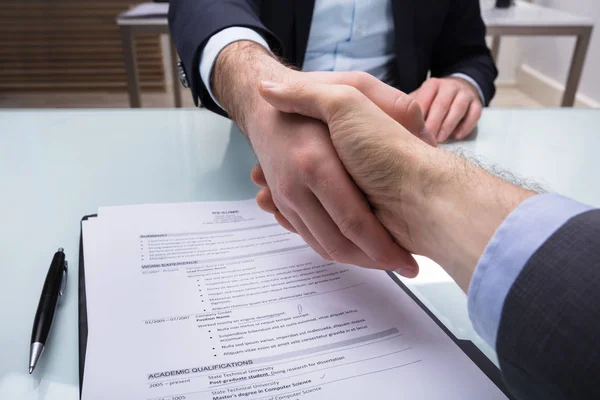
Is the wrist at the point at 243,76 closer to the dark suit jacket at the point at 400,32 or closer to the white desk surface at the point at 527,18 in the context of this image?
the dark suit jacket at the point at 400,32

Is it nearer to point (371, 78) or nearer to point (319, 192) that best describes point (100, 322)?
point (319, 192)

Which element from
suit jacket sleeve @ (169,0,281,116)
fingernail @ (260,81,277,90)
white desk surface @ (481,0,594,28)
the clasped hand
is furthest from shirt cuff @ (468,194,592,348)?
white desk surface @ (481,0,594,28)

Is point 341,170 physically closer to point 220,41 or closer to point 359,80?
point 359,80

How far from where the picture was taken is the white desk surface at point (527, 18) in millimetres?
1934

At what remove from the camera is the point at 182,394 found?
0.35m

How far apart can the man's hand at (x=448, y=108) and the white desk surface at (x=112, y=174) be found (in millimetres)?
34

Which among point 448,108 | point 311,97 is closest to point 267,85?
point 311,97

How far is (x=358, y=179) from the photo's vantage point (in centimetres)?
47

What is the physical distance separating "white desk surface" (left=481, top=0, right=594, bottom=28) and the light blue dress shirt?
111 cm

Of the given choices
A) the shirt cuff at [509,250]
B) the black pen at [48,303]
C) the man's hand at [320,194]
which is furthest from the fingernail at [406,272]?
the black pen at [48,303]

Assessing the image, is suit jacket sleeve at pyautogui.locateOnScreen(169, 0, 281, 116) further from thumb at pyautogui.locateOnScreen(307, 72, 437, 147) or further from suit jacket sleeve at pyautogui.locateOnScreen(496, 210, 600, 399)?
suit jacket sleeve at pyautogui.locateOnScreen(496, 210, 600, 399)

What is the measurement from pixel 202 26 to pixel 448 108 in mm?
395

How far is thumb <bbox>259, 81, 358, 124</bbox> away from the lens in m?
0.45

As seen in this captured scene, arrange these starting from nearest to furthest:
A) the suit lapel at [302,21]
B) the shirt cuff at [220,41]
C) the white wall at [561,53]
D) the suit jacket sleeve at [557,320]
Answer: the suit jacket sleeve at [557,320] → the shirt cuff at [220,41] → the suit lapel at [302,21] → the white wall at [561,53]
